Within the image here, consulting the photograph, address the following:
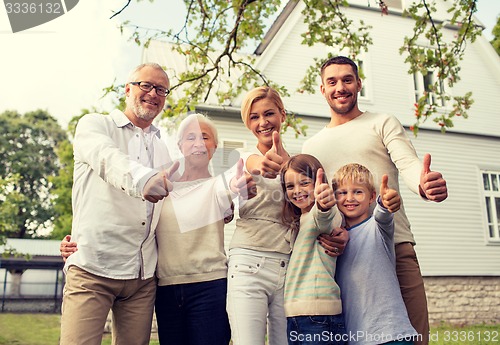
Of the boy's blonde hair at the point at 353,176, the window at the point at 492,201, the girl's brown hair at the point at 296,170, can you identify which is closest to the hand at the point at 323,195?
the girl's brown hair at the point at 296,170

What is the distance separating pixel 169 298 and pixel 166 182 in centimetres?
82

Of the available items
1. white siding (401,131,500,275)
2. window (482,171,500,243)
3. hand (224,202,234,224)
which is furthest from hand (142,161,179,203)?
window (482,171,500,243)

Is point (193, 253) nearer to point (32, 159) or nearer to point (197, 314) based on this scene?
point (197, 314)

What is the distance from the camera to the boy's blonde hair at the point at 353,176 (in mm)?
2414

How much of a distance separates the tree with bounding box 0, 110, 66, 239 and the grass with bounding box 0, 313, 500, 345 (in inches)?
857

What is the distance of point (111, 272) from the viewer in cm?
249

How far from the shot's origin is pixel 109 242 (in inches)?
98.9

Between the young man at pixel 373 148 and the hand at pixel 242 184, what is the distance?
1.79 ft

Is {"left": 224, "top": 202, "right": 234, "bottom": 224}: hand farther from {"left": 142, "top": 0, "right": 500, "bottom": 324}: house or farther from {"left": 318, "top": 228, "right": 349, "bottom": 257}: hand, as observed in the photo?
{"left": 142, "top": 0, "right": 500, "bottom": 324}: house

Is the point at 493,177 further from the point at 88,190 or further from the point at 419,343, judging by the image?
the point at 88,190

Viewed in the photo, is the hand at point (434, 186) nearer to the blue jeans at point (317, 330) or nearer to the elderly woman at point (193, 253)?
the blue jeans at point (317, 330)

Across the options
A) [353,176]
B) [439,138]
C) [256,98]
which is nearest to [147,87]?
[256,98]

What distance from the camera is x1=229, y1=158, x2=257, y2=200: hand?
2332mm

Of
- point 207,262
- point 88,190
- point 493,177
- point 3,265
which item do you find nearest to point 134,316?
point 207,262
